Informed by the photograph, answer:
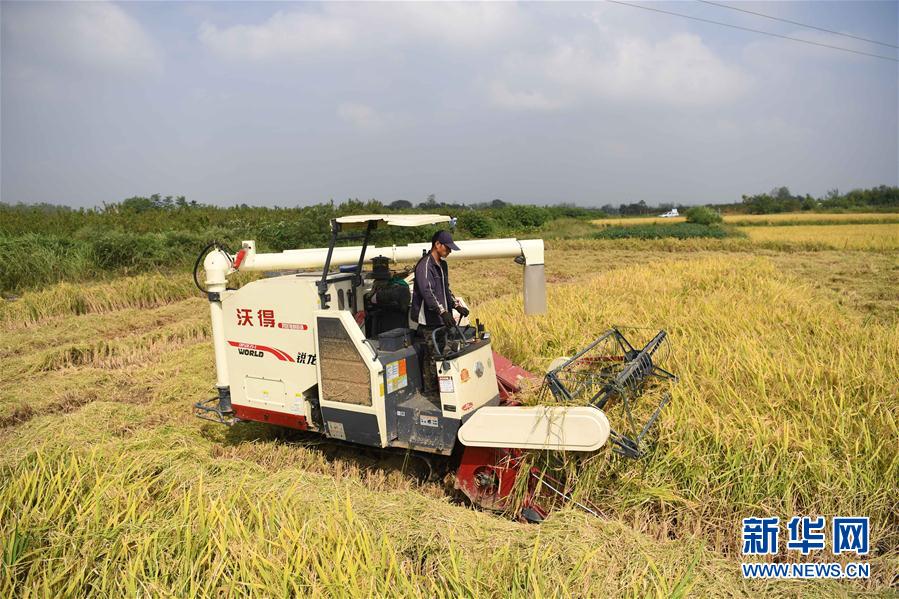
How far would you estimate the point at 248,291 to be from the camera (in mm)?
5266

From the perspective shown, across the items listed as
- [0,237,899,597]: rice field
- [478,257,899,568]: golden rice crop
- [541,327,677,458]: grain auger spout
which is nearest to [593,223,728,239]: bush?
[0,237,899,597]: rice field

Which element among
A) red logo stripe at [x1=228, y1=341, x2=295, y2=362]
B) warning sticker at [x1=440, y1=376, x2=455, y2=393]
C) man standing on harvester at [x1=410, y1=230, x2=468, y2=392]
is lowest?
warning sticker at [x1=440, y1=376, x2=455, y2=393]

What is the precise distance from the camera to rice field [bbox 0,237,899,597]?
2.88 meters

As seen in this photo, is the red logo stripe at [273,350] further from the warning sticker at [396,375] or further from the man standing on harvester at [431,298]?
the man standing on harvester at [431,298]

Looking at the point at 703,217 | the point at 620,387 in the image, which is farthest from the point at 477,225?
the point at 620,387

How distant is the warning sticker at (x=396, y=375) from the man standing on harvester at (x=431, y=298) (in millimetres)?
290

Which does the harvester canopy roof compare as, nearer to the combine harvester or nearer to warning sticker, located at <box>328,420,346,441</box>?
the combine harvester

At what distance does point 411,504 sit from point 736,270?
12.2 meters

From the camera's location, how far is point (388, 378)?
15.3 feet

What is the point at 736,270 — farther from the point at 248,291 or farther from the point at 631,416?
the point at 248,291

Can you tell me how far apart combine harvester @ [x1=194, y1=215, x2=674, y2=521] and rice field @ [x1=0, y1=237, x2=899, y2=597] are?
0.36 m

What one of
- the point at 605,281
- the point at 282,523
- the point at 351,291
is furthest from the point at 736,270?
the point at 282,523

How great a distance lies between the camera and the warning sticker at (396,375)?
15.4 ft

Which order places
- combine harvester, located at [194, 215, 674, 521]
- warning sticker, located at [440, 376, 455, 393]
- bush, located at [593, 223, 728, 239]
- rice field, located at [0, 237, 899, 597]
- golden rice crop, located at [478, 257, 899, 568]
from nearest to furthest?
rice field, located at [0, 237, 899, 597] < golden rice crop, located at [478, 257, 899, 568] < combine harvester, located at [194, 215, 674, 521] < warning sticker, located at [440, 376, 455, 393] < bush, located at [593, 223, 728, 239]
